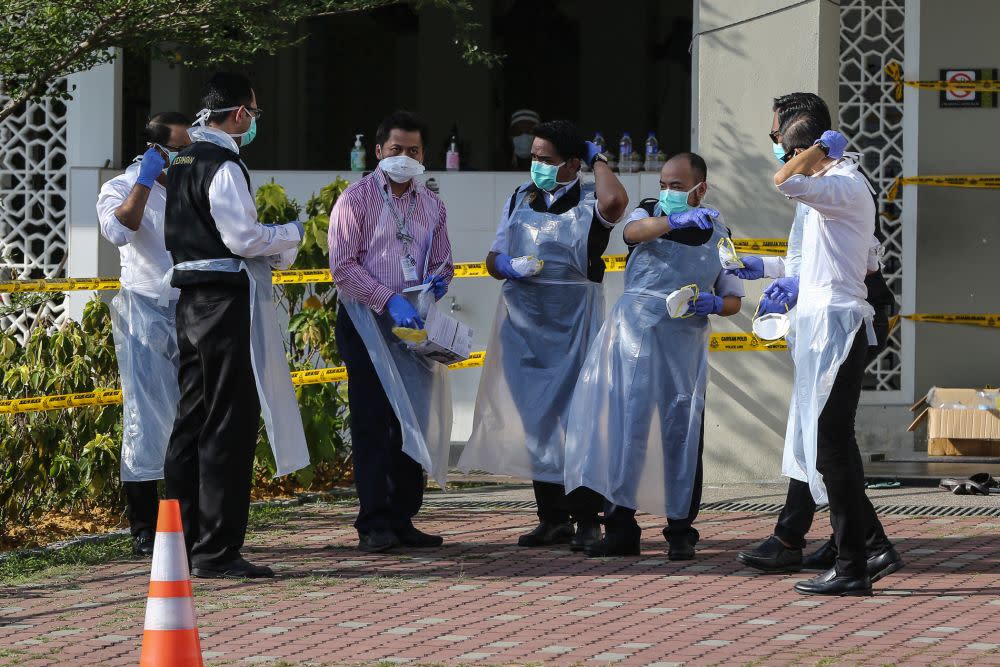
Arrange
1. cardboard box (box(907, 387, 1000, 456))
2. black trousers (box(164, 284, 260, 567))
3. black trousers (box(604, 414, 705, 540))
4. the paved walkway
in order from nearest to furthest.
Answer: the paved walkway, black trousers (box(164, 284, 260, 567)), black trousers (box(604, 414, 705, 540)), cardboard box (box(907, 387, 1000, 456))

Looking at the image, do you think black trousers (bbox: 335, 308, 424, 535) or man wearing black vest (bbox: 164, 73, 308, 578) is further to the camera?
black trousers (bbox: 335, 308, 424, 535)

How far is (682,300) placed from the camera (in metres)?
6.45

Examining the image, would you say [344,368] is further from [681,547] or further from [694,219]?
[694,219]

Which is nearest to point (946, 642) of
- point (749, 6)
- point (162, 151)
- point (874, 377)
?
point (162, 151)

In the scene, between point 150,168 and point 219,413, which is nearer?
point 219,413

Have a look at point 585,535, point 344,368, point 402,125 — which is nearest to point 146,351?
point 402,125

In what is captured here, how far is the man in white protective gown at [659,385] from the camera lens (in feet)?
21.5

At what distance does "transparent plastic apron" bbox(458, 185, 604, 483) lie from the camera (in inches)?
270

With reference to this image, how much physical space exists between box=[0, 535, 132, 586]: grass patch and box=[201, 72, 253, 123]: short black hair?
1.91 metres

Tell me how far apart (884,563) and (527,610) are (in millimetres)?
1455

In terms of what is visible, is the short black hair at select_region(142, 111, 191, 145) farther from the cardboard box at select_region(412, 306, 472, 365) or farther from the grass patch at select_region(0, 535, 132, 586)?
the grass patch at select_region(0, 535, 132, 586)

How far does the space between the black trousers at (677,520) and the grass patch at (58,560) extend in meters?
2.05

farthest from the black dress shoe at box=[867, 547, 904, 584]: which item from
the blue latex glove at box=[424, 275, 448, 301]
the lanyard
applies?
the lanyard

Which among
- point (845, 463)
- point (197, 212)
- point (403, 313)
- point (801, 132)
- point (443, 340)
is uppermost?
point (801, 132)
